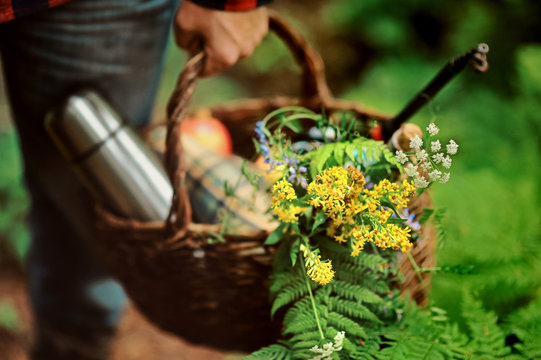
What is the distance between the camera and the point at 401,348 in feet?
1.82

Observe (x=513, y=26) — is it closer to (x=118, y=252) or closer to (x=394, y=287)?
(x=394, y=287)

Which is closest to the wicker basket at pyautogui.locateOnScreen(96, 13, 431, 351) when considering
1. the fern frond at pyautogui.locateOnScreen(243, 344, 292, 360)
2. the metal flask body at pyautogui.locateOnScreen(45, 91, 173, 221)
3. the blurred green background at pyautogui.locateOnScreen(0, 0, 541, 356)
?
the metal flask body at pyautogui.locateOnScreen(45, 91, 173, 221)

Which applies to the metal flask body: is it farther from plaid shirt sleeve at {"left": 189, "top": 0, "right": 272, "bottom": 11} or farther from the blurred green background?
the blurred green background

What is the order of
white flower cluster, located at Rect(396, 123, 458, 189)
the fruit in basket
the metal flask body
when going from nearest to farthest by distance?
white flower cluster, located at Rect(396, 123, 458, 189) → the metal flask body → the fruit in basket

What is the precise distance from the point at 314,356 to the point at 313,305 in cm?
6

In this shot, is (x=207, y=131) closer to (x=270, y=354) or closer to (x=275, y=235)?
(x=275, y=235)

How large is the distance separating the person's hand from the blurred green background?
365 mm

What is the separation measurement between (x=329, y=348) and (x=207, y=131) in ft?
2.39

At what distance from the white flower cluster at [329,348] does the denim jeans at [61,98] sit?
→ 64cm

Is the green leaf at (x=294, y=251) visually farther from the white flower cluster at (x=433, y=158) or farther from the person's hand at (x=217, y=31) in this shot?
the person's hand at (x=217, y=31)

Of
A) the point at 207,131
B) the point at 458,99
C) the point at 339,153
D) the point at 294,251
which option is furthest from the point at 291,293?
the point at 458,99

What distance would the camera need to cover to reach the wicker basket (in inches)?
27.1

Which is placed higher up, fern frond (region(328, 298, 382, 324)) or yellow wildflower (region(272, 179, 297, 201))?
yellow wildflower (region(272, 179, 297, 201))

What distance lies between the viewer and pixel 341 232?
1.86 feet
